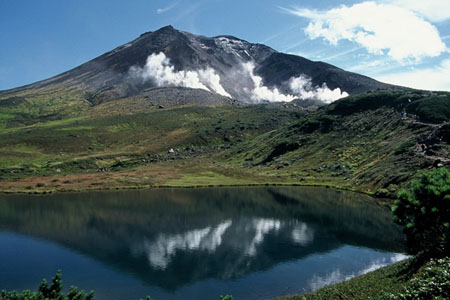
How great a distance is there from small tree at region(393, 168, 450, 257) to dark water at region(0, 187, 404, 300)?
32.3 ft

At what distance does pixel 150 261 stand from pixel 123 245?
1277 centimetres

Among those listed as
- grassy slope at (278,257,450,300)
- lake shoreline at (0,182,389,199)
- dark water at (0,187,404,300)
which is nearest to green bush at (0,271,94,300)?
dark water at (0,187,404,300)

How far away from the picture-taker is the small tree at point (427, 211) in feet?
128

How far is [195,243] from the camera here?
66.2 metres

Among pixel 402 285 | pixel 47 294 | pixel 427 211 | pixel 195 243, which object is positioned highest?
pixel 427 211

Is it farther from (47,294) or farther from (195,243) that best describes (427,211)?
(195,243)

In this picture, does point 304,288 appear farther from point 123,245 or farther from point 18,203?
point 18,203

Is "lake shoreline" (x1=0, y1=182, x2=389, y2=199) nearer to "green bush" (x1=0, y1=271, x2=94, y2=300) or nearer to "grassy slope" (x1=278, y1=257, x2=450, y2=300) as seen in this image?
"grassy slope" (x1=278, y1=257, x2=450, y2=300)

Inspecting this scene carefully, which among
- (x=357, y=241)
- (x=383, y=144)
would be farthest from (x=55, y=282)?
(x=383, y=144)

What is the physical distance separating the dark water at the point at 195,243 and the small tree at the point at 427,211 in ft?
32.3

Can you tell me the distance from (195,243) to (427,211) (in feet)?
131

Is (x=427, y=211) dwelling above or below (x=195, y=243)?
above

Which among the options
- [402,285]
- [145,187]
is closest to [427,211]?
[402,285]

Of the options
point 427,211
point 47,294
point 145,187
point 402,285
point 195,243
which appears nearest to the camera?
point 47,294
